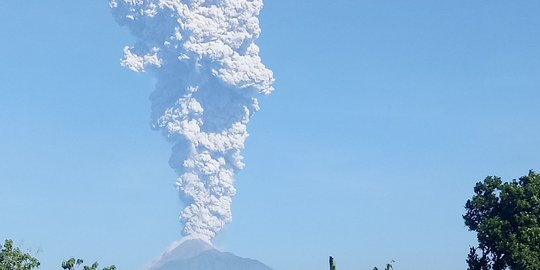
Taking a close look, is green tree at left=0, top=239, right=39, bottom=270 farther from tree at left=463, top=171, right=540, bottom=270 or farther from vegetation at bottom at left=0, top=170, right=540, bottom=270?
tree at left=463, top=171, right=540, bottom=270

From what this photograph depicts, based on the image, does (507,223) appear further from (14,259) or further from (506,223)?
(14,259)

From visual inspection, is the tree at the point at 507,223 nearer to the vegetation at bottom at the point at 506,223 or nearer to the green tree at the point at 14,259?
the vegetation at bottom at the point at 506,223

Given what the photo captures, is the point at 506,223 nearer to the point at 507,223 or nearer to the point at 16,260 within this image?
the point at 507,223

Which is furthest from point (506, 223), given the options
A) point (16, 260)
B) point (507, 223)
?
point (16, 260)

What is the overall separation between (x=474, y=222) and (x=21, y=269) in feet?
109

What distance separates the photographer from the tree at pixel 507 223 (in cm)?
5931

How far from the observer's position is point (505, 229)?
61.8 m

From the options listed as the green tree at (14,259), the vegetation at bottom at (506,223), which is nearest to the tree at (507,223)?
the vegetation at bottom at (506,223)

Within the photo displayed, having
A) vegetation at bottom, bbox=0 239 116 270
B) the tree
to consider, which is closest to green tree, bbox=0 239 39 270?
vegetation at bottom, bbox=0 239 116 270

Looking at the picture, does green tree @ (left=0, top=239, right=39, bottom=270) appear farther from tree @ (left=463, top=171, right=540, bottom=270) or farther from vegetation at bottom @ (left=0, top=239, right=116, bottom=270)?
tree @ (left=463, top=171, right=540, bottom=270)

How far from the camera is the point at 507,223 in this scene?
202 feet

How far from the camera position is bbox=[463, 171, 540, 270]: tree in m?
59.3

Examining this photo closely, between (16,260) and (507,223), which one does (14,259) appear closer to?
(16,260)

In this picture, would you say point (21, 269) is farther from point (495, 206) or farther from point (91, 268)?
point (495, 206)
